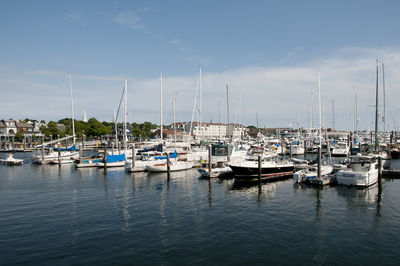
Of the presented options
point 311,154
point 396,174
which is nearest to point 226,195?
point 396,174

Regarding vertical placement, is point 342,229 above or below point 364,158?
below

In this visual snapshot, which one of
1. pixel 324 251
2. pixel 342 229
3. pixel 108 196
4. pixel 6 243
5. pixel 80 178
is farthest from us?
pixel 80 178

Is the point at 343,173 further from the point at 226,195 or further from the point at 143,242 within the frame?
the point at 143,242

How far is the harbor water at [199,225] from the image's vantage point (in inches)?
574

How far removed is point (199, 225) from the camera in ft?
63.2

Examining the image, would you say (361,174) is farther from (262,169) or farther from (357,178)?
(262,169)

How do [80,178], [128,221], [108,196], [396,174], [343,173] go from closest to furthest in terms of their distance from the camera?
1. [128,221]
2. [108,196]
3. [343,173]
4. [396,174]
5. [80,178]

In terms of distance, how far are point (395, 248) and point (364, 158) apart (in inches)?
783

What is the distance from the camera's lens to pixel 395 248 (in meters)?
15.4

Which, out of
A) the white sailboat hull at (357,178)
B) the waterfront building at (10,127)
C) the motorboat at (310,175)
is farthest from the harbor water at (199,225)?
the waterfront building at (10,127)

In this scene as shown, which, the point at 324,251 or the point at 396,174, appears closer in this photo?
the point at 324,251

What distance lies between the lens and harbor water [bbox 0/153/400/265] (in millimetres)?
14578

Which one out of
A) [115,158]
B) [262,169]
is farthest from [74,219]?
[115,158]

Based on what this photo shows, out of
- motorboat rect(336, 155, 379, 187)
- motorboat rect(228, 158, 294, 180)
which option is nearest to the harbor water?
motorboat rect(336, 155, 379, 187)
